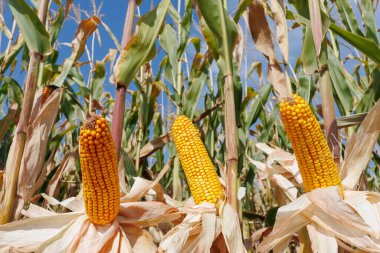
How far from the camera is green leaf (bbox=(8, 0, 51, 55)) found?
1.98 metres

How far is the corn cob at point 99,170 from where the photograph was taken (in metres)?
1.48

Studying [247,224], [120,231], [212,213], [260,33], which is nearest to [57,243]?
[120,231]

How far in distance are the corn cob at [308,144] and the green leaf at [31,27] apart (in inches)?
50.7

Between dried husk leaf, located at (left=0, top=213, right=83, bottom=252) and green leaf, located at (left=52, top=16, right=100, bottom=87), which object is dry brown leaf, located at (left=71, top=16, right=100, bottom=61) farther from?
dried husk leaf, located at (left=0, top=213, right=83, bottom=252)

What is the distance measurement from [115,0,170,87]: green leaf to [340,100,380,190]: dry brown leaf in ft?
3.61

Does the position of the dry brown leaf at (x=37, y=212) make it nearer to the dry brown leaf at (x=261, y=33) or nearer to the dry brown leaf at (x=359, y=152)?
the dry brown leaf at (x=359, y=152)

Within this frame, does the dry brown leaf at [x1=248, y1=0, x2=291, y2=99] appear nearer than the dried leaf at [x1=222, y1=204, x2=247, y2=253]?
No

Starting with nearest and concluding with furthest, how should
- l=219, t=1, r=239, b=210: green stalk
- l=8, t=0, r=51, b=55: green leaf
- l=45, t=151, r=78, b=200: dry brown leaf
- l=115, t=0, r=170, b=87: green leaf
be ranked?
l=219, t=1, r=239, b=210: green stalk < l=115, t=0, r=170, b=87: green leaf < l=8, t=0, r=51, b=55: green leaf < l=45, t=151, r=78, b=200: dry brown leaf

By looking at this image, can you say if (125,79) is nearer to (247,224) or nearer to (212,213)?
(212,213)

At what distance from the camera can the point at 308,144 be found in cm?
158

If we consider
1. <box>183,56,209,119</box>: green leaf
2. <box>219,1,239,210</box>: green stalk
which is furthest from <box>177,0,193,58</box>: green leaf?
<box>219,1,239,210</box>: green stalk

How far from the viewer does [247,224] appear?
373cm

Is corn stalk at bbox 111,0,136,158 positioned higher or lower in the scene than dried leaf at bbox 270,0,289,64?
lower

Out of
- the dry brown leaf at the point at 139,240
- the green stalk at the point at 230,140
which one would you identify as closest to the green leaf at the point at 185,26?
the green stalk at the point at 230,140
